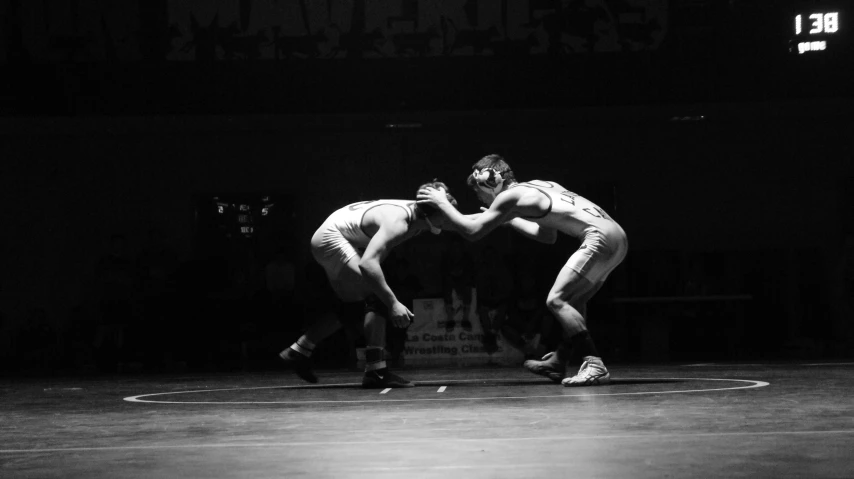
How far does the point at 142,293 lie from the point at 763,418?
33.7 ft

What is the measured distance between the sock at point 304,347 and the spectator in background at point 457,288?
14.7 feet

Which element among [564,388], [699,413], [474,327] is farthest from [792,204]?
[699,413]

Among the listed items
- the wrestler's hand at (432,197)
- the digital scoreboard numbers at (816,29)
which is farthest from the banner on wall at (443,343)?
the digital scoreboard numbers at (816,29)

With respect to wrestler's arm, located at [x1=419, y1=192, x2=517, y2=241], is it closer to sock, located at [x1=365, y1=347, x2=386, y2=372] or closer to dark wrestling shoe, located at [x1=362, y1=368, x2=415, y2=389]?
sock, located at [x1=365, y1=347, x2=386, y2=372]

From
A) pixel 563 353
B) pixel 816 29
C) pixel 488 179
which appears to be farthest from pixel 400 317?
pixel 816 29

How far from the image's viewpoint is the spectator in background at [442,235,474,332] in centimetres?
1327

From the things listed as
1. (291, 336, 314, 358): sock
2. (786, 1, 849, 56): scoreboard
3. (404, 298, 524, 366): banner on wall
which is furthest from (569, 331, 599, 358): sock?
(786, 1, 849, 56): scoreboard

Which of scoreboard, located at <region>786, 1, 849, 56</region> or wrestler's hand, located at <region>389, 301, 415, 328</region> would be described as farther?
scoreboard, located at <region>786, 1, 849, 56</region>

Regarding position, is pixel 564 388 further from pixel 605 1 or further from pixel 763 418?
pixel 605 1

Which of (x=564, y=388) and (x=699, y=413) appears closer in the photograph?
(x=699, y=413)

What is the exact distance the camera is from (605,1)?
15.0 metres

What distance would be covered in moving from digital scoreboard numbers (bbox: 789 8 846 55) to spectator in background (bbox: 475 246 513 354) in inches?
194

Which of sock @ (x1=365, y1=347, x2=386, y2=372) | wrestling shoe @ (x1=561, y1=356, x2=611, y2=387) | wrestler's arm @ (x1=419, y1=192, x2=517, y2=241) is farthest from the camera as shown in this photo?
sock @ (x1=365, y1=347, x2=386, y2=372)

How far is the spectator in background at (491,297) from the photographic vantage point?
13.2 meters
